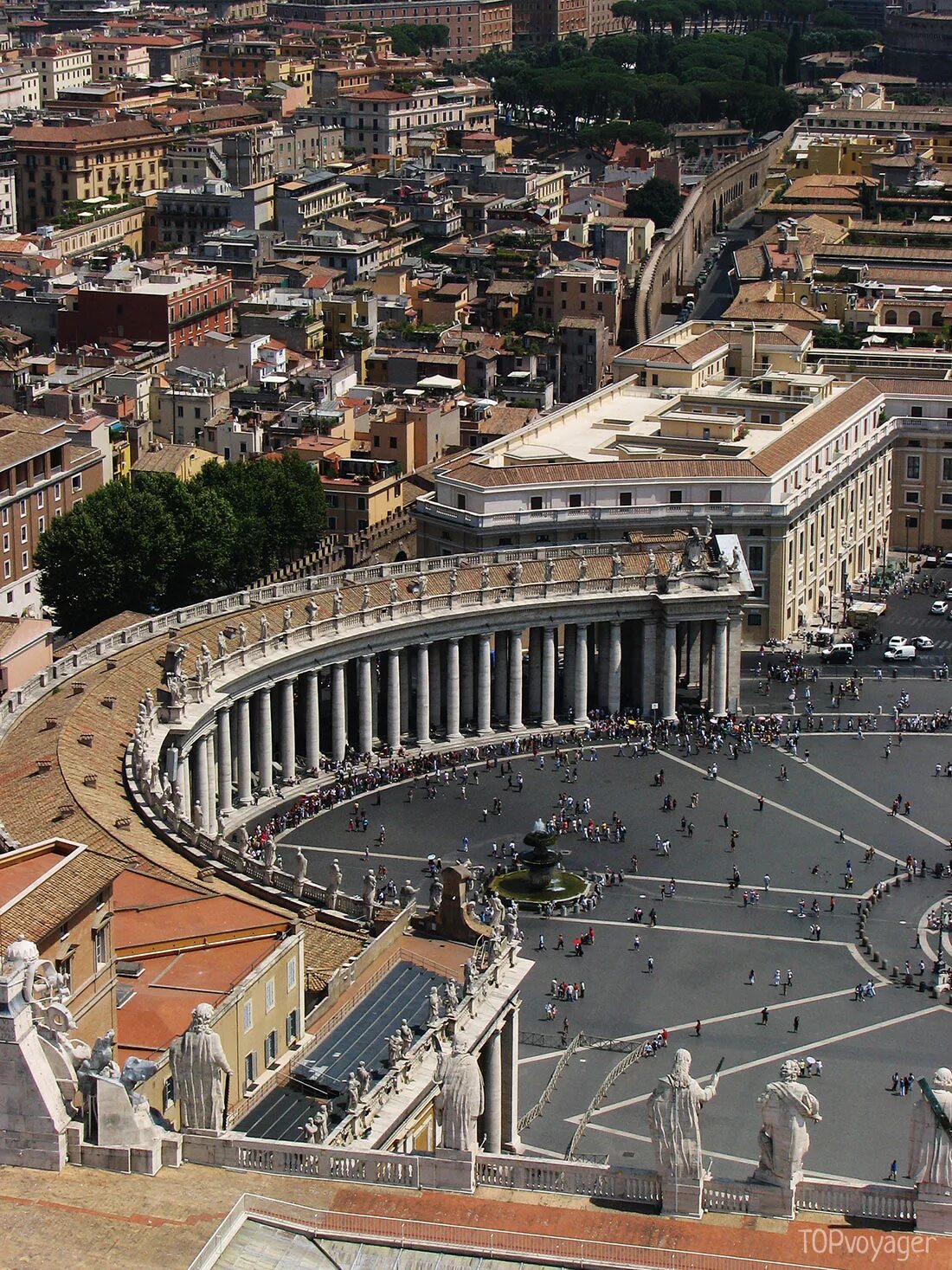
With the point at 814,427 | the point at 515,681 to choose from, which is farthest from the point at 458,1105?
the point at 814,427

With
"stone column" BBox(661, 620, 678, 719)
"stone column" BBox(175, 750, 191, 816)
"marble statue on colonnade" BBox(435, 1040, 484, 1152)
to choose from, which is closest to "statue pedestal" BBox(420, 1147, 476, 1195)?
"marble statue on colonnade" BBox(435, 1040, 484, 1152)

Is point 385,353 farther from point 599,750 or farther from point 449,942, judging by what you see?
point 449,942

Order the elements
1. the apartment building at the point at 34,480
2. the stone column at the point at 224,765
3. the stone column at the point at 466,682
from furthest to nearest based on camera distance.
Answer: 1. the apartment building at the point at 34,480
2. the stone column at the point at 466,682
3. the stone column at the point at 224,765

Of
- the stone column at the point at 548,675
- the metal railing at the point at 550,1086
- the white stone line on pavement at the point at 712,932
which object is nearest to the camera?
the metal railing at the point at 550,1086

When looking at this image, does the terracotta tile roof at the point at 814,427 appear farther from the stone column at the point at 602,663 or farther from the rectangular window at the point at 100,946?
the rectangular window at the point at 100,946

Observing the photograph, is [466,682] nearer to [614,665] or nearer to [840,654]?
[614,665]

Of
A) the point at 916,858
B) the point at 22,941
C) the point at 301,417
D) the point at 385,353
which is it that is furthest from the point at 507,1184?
the point at 385,353

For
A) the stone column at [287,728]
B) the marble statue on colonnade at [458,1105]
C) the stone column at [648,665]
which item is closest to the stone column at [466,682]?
the stone column at [648,665]
